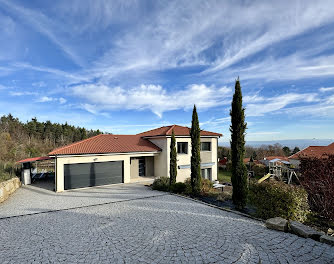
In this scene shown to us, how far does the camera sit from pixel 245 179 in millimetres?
10125

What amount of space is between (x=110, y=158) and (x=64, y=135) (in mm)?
46836

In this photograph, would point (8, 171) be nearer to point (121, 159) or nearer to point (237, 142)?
point (121, 159)

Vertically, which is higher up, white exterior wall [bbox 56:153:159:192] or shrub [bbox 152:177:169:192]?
white exterior wall [bbox 56:153:159:192]

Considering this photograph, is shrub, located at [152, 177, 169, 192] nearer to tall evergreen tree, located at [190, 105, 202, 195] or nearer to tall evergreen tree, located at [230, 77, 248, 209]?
tall evergreen tree, located at [190, 105, 202, 195]

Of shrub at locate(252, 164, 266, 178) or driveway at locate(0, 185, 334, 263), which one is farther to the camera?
shrub at locate(252, 164, 266, 178)

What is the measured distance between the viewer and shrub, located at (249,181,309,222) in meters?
7.56

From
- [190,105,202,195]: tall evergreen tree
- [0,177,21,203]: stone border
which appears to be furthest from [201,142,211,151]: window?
[0,177,21,203]: stone border

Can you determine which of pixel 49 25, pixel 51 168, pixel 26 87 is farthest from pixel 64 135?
pixel 49 25

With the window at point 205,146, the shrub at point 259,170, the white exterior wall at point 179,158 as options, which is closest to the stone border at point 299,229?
the white exterior wall at point 179,158

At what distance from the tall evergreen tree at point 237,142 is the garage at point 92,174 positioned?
37.4 ft

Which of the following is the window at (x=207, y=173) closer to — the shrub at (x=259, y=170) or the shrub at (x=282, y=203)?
the shrub at (x=282, y=203)

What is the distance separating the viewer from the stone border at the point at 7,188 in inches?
479

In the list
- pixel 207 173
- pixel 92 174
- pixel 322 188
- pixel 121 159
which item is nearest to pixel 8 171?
pixel 92 174

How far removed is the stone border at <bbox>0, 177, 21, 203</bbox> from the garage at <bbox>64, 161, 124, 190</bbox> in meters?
3.66
